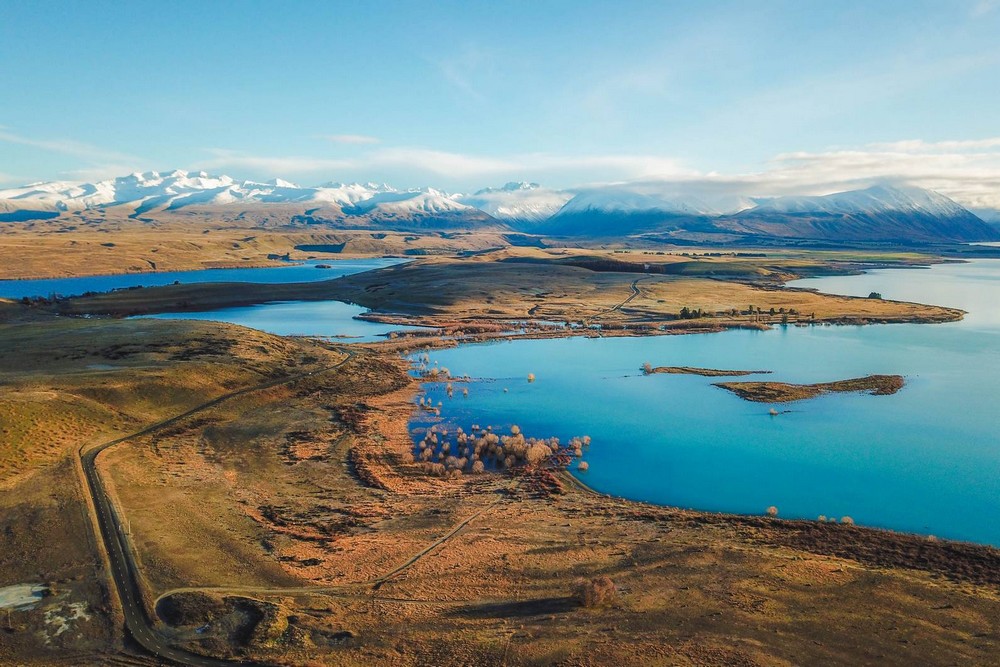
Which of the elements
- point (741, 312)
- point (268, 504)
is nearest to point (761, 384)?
point (268, 504)

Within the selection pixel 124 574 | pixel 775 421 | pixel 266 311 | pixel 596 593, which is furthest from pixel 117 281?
pixel 596 593

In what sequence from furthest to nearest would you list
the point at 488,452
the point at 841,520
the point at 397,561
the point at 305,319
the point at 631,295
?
the point at 631,295 → the point at 305,319 → the point at 488,452 → the point at 841,520 → the point at 397,561

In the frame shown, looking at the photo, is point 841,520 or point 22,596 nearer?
point 22,596

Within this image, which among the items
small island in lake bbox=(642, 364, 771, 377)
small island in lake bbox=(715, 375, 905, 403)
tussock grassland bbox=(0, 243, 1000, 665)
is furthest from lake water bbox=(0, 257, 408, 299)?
small island in lake bbox=(715, 375, 905, 403)

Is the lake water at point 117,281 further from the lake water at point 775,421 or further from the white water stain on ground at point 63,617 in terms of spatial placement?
the white water stain on ground at point 63,617

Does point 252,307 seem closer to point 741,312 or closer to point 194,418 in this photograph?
point 194,418

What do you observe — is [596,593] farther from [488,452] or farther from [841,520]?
[488,452]
